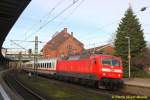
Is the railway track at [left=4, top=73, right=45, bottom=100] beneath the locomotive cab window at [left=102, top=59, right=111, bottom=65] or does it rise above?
beneath

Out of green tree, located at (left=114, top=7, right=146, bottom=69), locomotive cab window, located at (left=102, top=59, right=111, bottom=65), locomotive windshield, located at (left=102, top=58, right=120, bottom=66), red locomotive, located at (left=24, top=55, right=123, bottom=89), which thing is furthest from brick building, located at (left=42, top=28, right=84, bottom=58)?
locomotive cab window, located at (left=102, top=59, right=111, bottom=65)

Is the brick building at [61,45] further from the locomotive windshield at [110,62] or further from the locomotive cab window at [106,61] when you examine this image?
the locomotive cab window at [106,61]

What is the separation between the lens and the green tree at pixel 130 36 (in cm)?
6147

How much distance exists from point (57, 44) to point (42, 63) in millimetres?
57119

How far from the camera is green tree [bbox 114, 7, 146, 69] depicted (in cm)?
6147

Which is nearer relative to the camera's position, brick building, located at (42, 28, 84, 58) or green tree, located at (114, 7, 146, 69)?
green tree, located at (114, 7, 146, 69)

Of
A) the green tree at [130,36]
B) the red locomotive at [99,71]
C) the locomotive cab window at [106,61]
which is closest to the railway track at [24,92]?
the red locomotive at [99,71]

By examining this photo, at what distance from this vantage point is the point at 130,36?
203 feet

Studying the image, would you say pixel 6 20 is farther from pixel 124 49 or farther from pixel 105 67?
pixel 124 49

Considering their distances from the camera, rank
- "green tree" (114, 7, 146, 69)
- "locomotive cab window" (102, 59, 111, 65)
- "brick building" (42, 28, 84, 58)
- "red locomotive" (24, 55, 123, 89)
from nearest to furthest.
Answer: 1. "red locomotive" (24, 55, 123, 89)
2. "locomotive cab window" (102, 59, 111, 65)
3. "green tree" (114, 7, 146, 69)
4. "brick building" (42, 28, 84, 58)

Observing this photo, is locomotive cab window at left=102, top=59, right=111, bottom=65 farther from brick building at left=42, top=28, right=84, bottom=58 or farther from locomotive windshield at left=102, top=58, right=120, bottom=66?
brick building at left=42, top=28, right=84, bottom=58

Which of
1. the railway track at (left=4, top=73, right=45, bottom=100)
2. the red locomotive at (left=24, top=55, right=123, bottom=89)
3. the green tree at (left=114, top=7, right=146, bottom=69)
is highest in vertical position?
the green tree at (left=114, top=7, right=146, bottom=69)

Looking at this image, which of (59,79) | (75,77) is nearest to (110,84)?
(75,77)

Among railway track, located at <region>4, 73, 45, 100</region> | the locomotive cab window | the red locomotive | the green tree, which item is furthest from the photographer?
the green tree
